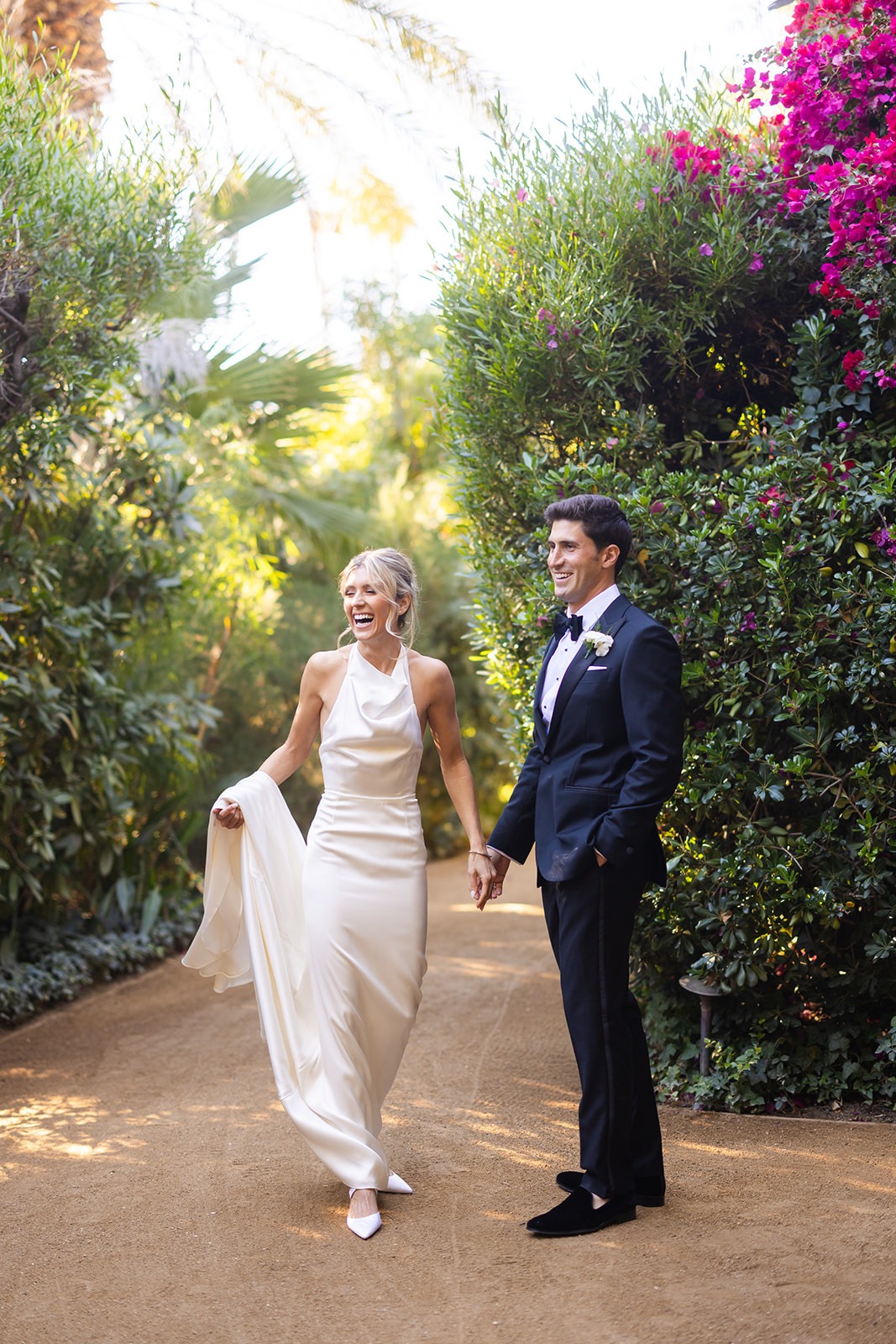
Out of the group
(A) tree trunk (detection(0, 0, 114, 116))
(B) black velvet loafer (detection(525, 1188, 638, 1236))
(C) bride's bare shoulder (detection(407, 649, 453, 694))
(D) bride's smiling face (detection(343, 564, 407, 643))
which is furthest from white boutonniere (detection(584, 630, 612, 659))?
(A) tree trunk (detection(0, 0, 114, 116))

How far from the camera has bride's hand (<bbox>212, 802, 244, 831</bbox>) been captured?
12.0ft

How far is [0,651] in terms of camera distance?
580cm

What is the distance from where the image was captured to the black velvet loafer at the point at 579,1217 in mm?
3188

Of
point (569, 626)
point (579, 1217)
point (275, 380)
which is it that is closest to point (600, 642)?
point (569, 626)

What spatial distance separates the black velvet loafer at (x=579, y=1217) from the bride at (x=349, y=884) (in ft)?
1.58

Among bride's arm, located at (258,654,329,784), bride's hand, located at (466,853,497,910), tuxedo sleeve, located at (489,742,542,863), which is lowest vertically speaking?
bride's hand, located at (466,853,497,910)

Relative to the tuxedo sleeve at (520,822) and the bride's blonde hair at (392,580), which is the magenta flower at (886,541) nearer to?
the tuxedo sleeve at (520,822)

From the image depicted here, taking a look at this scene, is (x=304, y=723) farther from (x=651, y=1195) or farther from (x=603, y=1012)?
(x=651, y=1195)

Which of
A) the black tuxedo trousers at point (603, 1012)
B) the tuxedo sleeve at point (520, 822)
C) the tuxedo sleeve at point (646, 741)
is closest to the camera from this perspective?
the tuxedo sleeve at point (646, 741)

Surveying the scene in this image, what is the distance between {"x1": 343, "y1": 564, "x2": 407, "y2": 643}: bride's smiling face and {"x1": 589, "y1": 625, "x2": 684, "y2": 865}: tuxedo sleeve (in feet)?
2.68

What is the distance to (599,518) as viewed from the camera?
3387 mm

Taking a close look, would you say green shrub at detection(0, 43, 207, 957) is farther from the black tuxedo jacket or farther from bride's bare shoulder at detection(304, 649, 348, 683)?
the black tuxedo jacket

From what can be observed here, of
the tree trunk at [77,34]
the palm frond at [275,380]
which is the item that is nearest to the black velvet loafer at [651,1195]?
the palm frond at [275,380]

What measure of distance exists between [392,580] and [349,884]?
952 millimetres
